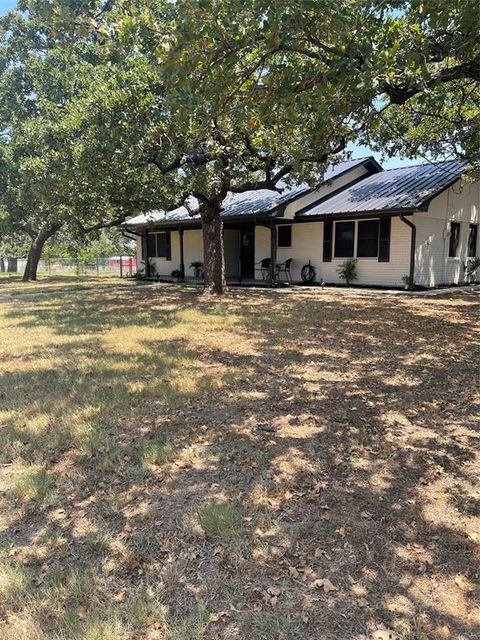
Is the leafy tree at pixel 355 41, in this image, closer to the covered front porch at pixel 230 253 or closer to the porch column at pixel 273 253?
the porch column at pixel 273 253

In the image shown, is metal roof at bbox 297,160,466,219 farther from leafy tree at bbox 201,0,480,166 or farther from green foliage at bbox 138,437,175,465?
green foliage at bbox 138,437,175,465

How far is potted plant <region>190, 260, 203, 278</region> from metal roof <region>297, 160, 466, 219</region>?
548 centimetres

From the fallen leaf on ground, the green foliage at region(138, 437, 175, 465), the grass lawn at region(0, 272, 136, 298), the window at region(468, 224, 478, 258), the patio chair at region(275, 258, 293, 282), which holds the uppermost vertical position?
the window at region(468, 224, 478, 258)

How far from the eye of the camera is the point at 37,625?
202 centimetres

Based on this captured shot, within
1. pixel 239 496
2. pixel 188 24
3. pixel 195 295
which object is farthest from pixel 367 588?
pixel 195 295

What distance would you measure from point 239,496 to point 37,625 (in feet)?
4.27

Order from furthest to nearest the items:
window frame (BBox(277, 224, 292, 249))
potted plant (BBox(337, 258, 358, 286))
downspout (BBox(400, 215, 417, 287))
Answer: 1. window frame (BBox(277, 224, 292, 249))
2. potted plant (BBox(337, 258, 358, 286))
3. downspout (BBox(400, 215, 417, 287))

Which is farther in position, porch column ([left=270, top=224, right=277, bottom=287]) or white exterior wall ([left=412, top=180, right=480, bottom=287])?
porch column ([left=270, top=224, right=277, bottom=287])

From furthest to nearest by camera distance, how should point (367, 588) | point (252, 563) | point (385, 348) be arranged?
1. point (385, 348)
2. point (252, 563)
3. point (367, 588)

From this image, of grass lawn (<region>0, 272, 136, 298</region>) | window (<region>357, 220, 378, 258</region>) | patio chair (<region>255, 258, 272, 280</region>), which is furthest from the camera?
patio chair (<region>255, 258, 272, 280</region>)

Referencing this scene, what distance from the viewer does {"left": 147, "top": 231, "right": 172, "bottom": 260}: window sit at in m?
22.5

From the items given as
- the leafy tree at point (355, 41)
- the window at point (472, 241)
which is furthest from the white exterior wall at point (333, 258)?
the leafy tree at point (355, 41)

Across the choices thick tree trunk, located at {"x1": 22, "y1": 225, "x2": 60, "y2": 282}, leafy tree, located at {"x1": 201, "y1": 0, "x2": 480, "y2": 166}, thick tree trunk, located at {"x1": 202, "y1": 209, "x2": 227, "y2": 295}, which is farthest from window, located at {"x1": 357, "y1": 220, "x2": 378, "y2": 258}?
thick tree trunk, located at {"x1": 22, "y1": 225, "x2": 60, "y2": 282}

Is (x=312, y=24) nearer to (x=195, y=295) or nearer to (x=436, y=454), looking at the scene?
(x=436, y=454)
